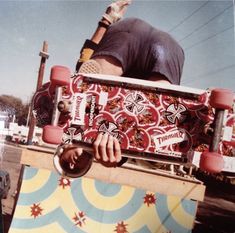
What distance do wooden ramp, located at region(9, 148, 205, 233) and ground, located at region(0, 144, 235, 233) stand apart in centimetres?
225

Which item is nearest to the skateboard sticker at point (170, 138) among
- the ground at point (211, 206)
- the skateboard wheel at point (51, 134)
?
the skateboard wheel at point (51, 134)

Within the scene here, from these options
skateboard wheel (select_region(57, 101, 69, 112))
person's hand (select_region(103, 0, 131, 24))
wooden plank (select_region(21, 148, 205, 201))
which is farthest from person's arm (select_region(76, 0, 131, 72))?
wooden plank (select_region(21, 148, 205, 201))

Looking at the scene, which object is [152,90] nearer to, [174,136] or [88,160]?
[174,136]

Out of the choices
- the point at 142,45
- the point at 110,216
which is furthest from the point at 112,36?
the point at 110,216

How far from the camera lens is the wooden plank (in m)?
4.59

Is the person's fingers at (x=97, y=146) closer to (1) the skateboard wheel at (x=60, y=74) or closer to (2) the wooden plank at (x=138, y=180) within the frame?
(1) the skateboard wheel at (x=60, y=74)

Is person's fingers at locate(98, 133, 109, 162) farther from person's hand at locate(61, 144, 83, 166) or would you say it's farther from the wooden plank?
the wooden plank

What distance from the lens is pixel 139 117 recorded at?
2010 millimetres

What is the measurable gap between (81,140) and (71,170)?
1.17ft

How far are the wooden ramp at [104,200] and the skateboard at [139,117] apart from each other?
267cm

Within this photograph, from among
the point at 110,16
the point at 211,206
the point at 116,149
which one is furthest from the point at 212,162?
the point at 211,206

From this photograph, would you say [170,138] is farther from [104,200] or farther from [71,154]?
[104,200]

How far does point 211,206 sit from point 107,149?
419 inches

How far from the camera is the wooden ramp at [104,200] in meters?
4.53
